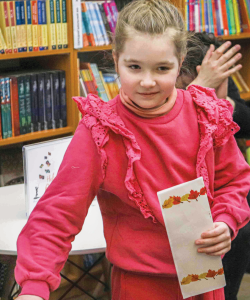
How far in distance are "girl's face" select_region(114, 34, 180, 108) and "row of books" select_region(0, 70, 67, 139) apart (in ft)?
4.95

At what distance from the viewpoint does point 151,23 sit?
2.66 ft

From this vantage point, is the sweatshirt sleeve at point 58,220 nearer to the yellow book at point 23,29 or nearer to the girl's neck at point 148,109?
the girl's neck at point 148,109

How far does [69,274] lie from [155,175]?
5.30 ft

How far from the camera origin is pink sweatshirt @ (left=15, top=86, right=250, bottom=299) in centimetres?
81

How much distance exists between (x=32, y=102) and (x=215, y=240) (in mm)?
1677

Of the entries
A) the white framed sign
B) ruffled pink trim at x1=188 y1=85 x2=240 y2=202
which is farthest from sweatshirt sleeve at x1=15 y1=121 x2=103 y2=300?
the white framed sign

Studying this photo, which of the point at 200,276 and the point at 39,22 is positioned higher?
the point at 39,22

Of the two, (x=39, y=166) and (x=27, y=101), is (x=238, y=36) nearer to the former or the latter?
(x=27, y=101)

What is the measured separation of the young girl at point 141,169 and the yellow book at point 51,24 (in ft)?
4.83

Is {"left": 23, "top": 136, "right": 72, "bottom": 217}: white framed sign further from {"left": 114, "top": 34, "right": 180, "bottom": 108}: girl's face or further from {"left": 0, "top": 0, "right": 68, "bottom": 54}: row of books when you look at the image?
{"left": 0, "top": 0, "right": 68, "bottom": 54}: row of books

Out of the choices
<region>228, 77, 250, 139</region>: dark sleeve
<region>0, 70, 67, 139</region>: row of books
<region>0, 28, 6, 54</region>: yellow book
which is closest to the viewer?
<region>228, 77, 250, 139</region>: dark sleeve

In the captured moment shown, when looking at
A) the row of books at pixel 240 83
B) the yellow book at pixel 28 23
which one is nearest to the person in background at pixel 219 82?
the yellow book at pixel 28 23

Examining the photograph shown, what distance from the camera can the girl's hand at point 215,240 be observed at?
0.85 meters

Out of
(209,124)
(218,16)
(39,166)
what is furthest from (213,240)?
(218,16)
